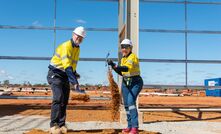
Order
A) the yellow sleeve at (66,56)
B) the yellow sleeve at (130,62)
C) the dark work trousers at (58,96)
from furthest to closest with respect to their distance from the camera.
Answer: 1. the yellow sleeve at (130,62)
2. the dark work trousers at (58,96)
3. the yellow sleeve at (66,56)

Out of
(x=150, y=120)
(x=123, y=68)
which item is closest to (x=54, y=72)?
(x=123, y=68)

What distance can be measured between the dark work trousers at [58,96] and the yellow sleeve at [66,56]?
34 centimetres

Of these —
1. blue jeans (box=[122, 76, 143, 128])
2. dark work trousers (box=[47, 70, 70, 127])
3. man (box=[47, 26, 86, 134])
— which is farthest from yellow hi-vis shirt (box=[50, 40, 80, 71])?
blue jeans (box=[122, 76, 143, 128])

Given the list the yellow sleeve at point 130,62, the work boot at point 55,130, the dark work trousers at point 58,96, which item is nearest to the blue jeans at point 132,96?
the yellow sleeve at point 130,62

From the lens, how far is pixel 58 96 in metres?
6.02

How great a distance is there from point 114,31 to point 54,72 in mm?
5471

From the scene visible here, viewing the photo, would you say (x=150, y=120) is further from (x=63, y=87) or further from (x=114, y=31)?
(x=63, y=87)

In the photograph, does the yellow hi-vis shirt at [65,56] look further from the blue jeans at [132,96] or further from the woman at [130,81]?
the blue jeans at [132,96]

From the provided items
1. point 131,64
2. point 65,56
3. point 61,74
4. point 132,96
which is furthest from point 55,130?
point 131,64

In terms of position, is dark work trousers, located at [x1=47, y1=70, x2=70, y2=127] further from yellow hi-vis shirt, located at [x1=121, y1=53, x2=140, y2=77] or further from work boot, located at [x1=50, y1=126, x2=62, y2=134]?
yellow hi-vis shirt, located at [x1=121, y1=53, x2=140, y2=77]

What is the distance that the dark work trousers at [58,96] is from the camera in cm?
604

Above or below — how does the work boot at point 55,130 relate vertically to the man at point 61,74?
below

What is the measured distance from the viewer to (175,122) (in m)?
9.34

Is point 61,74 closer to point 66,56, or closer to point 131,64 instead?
point 66,56
